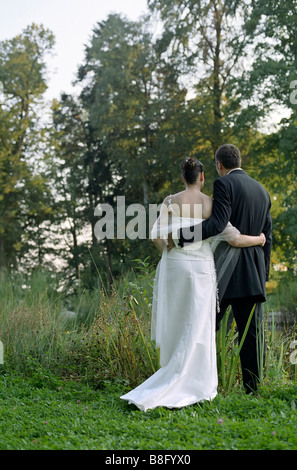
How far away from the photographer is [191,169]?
187 inches

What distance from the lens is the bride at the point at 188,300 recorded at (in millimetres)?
4551

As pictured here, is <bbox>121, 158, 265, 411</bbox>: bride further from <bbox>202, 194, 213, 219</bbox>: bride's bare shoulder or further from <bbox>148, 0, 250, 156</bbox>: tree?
<bbox>148, 0, 250, 156</bbox>: tree

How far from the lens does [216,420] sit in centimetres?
395

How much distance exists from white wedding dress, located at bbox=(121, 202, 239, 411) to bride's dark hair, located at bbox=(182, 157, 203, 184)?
0.35 meters

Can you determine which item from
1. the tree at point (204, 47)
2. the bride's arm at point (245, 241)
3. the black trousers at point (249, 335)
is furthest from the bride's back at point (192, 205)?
the tree at point (204, 47)

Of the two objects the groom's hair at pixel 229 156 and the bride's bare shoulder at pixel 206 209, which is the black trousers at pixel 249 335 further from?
the groom's hair at pixel 229 156

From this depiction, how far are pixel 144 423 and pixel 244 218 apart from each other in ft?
6.12

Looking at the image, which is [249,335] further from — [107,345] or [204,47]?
[204,47]

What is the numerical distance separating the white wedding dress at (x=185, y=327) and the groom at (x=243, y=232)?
0.14 metres

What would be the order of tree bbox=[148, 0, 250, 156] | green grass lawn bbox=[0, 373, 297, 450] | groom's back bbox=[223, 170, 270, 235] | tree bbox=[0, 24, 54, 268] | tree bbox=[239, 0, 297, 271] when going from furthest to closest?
1. tree bbox=[0, 24, 54, 268]
2. tree bbox=[148, 0, 250, 156]
3. tree bbox=[239, 0, 297, 271]
4. groom's back bbox=[223, 170, 270, 235]
5. green grass lawn bbox=[0, 373, 297, 450]

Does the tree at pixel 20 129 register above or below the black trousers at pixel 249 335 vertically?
above

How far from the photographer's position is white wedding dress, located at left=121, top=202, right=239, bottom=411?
178 inches

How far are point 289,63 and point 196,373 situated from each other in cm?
1532

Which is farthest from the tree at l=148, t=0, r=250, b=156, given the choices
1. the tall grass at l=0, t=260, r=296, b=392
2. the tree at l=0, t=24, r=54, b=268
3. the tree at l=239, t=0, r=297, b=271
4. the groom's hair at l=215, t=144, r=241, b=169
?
the groom's hair at l=215, t=144, r=241, b=169
